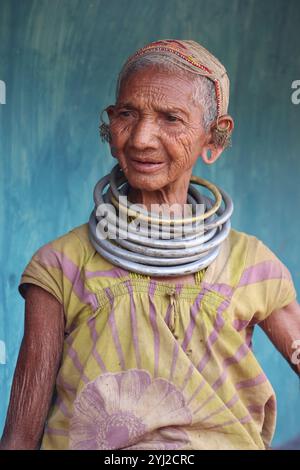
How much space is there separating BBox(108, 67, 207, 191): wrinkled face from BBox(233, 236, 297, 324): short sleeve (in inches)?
15.2

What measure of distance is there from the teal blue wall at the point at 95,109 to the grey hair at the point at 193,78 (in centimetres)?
145

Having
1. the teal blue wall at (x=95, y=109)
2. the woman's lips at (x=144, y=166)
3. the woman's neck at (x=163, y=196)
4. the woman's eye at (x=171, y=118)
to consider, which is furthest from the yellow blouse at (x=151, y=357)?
the teal blue wall at (x=95, y=109)

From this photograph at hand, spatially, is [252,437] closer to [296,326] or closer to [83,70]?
[296,326]

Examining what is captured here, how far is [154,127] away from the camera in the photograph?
10.9 feet

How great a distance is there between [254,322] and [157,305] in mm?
369

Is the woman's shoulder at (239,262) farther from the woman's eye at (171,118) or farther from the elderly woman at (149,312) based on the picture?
the woman's eye at (171,118)

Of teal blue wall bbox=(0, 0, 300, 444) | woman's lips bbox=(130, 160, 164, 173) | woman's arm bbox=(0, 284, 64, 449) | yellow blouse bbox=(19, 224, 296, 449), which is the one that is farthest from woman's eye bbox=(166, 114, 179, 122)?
teal blue wall bbox=(0, 0, 300, 444)

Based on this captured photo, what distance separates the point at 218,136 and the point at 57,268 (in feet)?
2.11

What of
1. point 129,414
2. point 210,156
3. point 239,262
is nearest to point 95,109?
point 210,156

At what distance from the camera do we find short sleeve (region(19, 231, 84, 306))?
339 cm

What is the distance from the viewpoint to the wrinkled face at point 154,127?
10.8 ft

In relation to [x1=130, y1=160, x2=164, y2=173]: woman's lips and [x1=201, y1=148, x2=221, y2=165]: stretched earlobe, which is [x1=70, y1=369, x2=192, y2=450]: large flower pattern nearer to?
[x1=130, y1=160, x2=164, y2=173]: woman's lips

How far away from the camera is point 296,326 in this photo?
3.61 m
